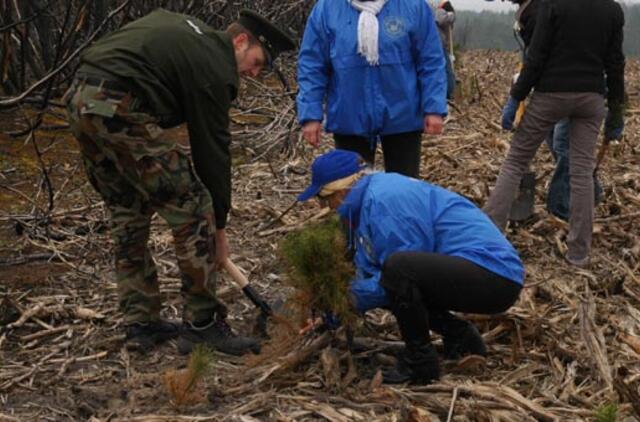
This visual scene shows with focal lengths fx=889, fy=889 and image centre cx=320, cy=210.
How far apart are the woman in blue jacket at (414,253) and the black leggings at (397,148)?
0.95m

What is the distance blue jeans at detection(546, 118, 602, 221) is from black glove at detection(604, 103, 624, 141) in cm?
30

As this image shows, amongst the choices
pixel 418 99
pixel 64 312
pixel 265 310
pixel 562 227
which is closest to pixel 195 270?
pixel 265 310

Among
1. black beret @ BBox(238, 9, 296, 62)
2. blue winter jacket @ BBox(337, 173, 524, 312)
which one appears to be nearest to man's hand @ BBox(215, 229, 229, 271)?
blue winter jacket @ BBox(337, 173, 524, 312)

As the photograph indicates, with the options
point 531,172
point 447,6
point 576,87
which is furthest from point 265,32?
point 447,6

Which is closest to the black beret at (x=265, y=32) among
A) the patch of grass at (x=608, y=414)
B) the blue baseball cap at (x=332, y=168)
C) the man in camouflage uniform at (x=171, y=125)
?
the man in camouflage uniform at (x=171, y=125)

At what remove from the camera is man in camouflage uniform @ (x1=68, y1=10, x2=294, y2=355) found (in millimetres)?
3301

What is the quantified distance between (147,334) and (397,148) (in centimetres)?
148

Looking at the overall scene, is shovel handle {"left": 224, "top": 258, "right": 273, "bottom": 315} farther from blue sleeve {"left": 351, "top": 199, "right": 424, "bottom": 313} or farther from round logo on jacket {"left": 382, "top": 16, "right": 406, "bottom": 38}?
round logo on jacket {"left": 382, "top": 16, "right": 406, "bottom": 38}

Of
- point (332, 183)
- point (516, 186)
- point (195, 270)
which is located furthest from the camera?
point (516, 186)

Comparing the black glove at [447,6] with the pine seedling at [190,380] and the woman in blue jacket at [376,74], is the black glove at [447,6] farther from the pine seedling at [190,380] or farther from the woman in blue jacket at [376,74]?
the pine seedling at [190,380]

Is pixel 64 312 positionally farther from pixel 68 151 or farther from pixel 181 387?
pixel 68 151

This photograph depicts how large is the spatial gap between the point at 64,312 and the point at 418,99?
1.92m

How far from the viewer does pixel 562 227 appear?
5.46 m

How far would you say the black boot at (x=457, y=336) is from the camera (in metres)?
3.48
